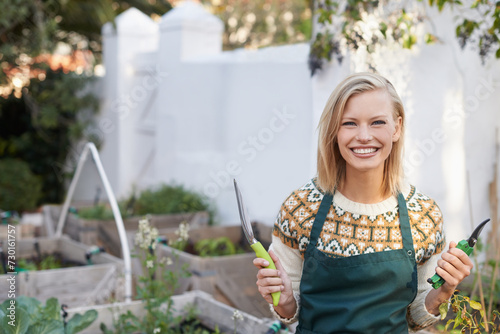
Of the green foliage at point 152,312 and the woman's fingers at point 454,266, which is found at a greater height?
the woman's fingers at point 454,266

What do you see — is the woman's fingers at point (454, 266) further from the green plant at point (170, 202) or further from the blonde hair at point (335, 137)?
the green plant at point (170, 202)

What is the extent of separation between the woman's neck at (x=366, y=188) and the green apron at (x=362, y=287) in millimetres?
61

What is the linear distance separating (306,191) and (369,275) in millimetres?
304

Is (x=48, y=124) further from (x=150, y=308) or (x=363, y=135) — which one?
(x=363, y=135)

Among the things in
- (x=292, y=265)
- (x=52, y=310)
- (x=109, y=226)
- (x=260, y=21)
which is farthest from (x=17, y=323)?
(x=260, y=21)

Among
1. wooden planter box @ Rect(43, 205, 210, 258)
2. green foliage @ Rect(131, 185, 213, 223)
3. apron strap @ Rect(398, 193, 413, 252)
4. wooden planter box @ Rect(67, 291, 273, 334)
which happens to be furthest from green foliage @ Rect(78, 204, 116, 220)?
apron strap @ Rect(398, 193, 413, 252)

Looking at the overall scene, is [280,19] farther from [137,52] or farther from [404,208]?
[404,208]

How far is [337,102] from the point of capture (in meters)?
1.61

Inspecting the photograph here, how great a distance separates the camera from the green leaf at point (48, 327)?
253cm

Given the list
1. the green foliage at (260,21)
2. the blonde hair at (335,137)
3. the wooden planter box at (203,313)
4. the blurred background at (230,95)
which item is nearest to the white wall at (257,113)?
the blurred background at (230,95)

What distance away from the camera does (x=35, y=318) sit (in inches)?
105

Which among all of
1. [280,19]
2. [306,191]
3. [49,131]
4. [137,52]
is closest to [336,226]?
[306,191]

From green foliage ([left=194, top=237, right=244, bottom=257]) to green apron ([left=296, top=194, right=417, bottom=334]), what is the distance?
3.02 meters

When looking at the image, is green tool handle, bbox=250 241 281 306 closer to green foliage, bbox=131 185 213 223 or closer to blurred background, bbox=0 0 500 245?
blurred background, bbox=0 0 500 245
